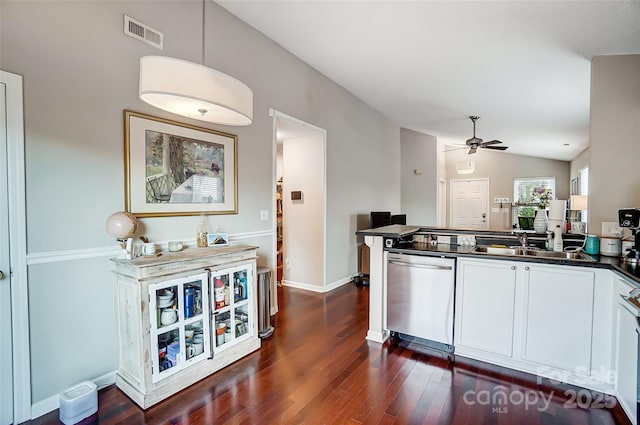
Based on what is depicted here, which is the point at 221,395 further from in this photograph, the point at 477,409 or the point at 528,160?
the point at 528,160

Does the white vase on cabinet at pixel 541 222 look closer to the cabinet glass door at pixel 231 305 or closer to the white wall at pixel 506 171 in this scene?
the cabinet glass door at pixel 231 305

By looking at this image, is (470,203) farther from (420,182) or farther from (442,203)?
(420,182)

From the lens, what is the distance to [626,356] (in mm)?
1876

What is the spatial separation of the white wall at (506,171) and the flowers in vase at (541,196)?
0.65 ft

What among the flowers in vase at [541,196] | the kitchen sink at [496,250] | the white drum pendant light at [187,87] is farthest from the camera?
the flowers in vase at [541,196]

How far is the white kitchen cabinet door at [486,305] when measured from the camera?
2404 millimetres

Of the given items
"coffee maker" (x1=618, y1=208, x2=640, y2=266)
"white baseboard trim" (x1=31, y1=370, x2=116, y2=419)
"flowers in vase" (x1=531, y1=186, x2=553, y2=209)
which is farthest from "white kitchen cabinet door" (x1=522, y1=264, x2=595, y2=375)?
"flowers in vase" (x1=531, y1=186, x2=553, y2=209)

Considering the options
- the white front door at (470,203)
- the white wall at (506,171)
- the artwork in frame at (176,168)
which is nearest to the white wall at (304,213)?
the artwork in frame at (176,168)

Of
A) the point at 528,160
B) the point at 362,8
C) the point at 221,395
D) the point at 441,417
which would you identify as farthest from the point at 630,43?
the point at 528,160

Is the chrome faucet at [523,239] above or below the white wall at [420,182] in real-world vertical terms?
below

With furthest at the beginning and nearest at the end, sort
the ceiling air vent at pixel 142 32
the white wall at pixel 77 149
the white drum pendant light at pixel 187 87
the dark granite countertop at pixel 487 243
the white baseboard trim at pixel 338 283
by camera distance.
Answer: the white baseboard trim at pixel 338 283, the ceiling air vent at pixel 142 32, the dark granite countertop at pixel 487 243, the white wall at pixel 77 149, the white drum pendant light at pixel 187 87

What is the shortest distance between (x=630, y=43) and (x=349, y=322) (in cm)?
358

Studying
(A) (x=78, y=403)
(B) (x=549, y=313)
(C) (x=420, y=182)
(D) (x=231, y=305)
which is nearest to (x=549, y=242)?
(B) (x=549, y=313)

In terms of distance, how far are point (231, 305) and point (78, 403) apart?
3.56ft
